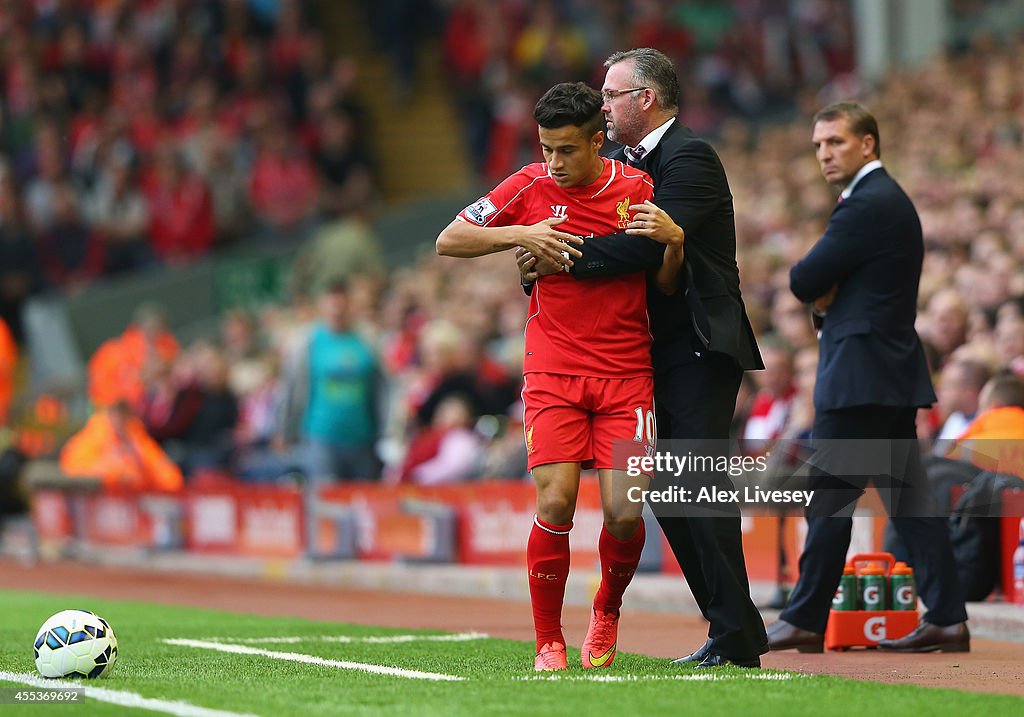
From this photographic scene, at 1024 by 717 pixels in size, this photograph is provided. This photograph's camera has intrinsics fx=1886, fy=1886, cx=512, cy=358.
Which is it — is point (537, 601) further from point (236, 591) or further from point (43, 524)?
point (43, 524)

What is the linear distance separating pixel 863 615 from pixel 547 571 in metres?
2.13

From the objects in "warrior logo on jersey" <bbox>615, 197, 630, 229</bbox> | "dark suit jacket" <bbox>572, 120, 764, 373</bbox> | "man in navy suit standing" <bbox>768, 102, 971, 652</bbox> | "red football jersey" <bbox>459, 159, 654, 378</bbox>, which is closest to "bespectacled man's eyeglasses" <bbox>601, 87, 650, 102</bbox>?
"dark suit jacket" <bbox>572, 120, 764, 373</bbox>

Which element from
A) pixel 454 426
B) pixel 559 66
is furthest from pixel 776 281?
pixel 559 66

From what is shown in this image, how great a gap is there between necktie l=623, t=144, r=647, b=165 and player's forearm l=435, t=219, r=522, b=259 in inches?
30.1

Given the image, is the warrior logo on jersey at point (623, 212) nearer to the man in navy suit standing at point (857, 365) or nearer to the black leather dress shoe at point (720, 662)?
the man in navy suit standing at point (857, 365)

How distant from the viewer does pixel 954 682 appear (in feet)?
24.2

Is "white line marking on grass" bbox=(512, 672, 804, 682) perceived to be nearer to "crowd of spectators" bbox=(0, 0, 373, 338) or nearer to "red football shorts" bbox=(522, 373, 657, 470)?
"red football shorts" bbox=(522, 373, 657, 470)

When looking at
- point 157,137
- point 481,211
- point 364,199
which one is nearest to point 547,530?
point 481,211

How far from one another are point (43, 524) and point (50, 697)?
14.2 meters

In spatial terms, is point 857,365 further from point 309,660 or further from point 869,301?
point 309,660

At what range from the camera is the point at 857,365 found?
8305 mm

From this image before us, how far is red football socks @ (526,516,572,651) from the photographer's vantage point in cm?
742

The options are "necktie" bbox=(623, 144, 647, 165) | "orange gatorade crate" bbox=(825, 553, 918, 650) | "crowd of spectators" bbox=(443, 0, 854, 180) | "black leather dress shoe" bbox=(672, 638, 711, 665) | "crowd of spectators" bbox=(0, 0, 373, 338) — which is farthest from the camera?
"crowd of spectators" bbox=(443, 0, 854, 180)

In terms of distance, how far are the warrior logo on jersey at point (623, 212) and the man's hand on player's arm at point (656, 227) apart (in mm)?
87
